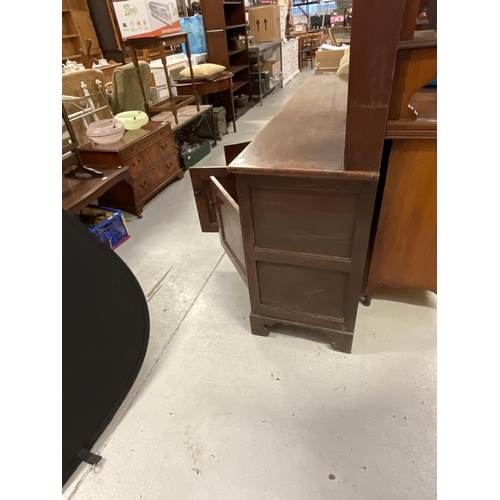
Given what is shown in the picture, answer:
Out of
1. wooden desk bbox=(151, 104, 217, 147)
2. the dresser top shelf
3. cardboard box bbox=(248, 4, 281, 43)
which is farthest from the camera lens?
cardboard box bbox=(248, 4, 281, 43)

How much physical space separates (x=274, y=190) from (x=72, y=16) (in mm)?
5665

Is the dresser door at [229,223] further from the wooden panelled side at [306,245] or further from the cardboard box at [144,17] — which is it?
the cardboard box at [144,17]

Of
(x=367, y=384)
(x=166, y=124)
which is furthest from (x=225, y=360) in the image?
(x=166, y=124)

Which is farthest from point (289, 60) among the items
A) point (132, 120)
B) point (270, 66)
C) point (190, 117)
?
point (132, 120)

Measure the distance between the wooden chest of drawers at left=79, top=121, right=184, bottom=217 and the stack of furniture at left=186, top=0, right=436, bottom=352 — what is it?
4.26 ft

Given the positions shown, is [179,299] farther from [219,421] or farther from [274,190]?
[274,190]

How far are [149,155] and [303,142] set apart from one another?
198 centimetres

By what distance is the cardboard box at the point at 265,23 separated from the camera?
19.5 ft

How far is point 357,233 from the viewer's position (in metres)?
1.13

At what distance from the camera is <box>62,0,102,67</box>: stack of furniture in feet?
15.7

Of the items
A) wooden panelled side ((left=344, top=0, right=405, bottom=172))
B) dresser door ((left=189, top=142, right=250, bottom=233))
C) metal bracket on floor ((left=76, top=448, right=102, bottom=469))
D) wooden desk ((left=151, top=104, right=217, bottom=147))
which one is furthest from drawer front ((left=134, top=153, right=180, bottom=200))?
wooden panelled side ((left=344, top=0, right=405, bottom=172))

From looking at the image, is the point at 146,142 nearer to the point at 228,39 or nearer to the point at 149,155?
the point at 149,155

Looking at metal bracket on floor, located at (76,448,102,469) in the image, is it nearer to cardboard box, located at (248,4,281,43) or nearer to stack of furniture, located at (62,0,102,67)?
stack of furniture, located at (62,0,102,67)

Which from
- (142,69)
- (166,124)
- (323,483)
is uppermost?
(142,69)
